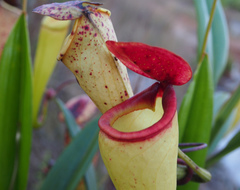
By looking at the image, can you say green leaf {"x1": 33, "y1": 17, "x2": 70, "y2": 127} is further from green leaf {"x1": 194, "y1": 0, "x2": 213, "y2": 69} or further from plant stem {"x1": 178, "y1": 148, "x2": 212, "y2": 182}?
plant stem {"x1": 178, "y1": 148, "x2": 212, "y2": 182}

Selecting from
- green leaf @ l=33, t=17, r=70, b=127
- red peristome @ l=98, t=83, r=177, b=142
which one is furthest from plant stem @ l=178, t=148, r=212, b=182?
green leaf @ l=33, t=17, r=70, b=127

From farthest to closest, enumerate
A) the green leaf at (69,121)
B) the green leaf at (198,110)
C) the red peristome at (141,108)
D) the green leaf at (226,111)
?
the green leaf at (69,121), the green leaf at (226,111), the green leaf at (198,110), the red peristome at (141,108)

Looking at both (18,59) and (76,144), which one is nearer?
(18,59)

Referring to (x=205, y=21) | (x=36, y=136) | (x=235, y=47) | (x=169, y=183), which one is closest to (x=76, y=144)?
(x=169, y=183)

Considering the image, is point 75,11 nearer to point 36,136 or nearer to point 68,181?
point 68,181

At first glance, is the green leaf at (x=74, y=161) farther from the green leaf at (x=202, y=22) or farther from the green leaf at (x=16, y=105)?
the green leaf at (x=202, y=22)

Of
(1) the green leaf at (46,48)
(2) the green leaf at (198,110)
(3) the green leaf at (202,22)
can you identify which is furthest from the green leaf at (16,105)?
(3) the green leaf at (202,22)
